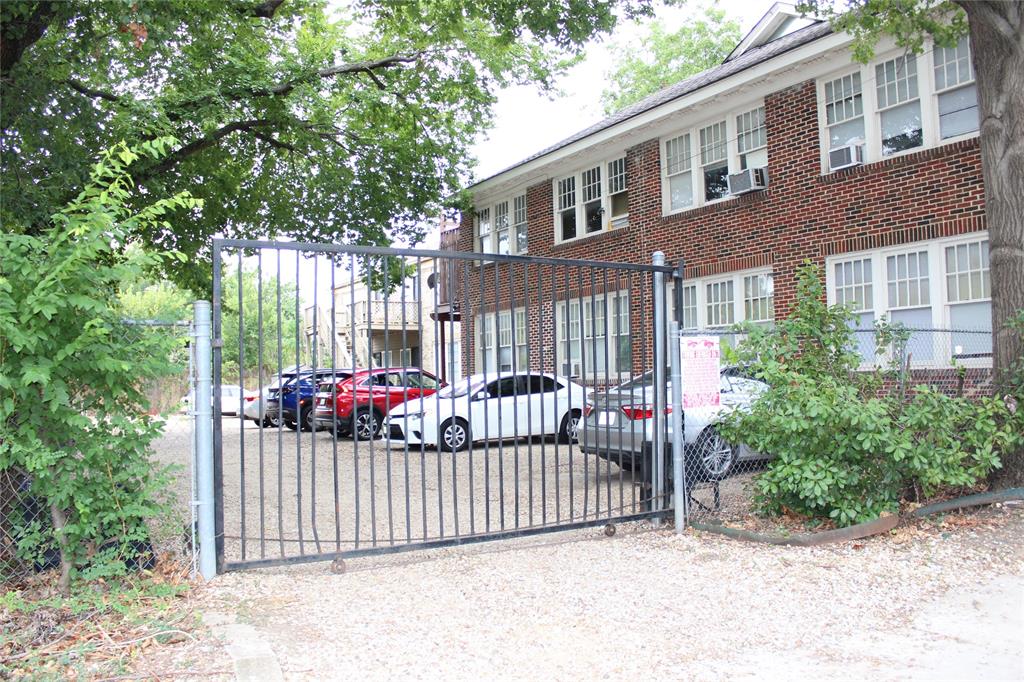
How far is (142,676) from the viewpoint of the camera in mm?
3984

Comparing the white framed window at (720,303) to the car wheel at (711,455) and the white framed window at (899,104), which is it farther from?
the car wheel at (711,455)

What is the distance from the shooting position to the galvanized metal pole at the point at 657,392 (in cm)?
714

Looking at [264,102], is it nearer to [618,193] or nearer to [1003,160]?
[618,193]

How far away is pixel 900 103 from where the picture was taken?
11.9 m

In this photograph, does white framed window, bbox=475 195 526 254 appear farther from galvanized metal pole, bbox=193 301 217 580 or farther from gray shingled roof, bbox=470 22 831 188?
galvanized metal pole, bbox=193 301 217 580

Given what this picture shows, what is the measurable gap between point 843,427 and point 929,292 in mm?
6308

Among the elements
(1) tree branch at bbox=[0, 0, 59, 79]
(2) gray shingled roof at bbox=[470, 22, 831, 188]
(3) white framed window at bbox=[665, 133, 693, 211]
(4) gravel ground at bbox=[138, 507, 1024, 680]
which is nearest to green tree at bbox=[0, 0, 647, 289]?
(1) tree branch at bbox=[0, 0, 59, 79]

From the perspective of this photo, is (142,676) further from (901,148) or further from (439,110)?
(439,110)

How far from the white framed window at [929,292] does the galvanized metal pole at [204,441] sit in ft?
26.2

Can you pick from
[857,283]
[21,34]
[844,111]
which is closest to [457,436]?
[857,283]

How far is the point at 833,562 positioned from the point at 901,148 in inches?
324

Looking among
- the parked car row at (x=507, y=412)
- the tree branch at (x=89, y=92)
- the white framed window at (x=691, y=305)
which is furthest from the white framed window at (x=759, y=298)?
the tree branch at (x=89, y=92)

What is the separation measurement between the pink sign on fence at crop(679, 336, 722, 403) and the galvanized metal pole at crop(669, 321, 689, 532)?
5 cm

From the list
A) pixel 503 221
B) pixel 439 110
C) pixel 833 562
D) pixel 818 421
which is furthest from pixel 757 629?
pixel 503 221
